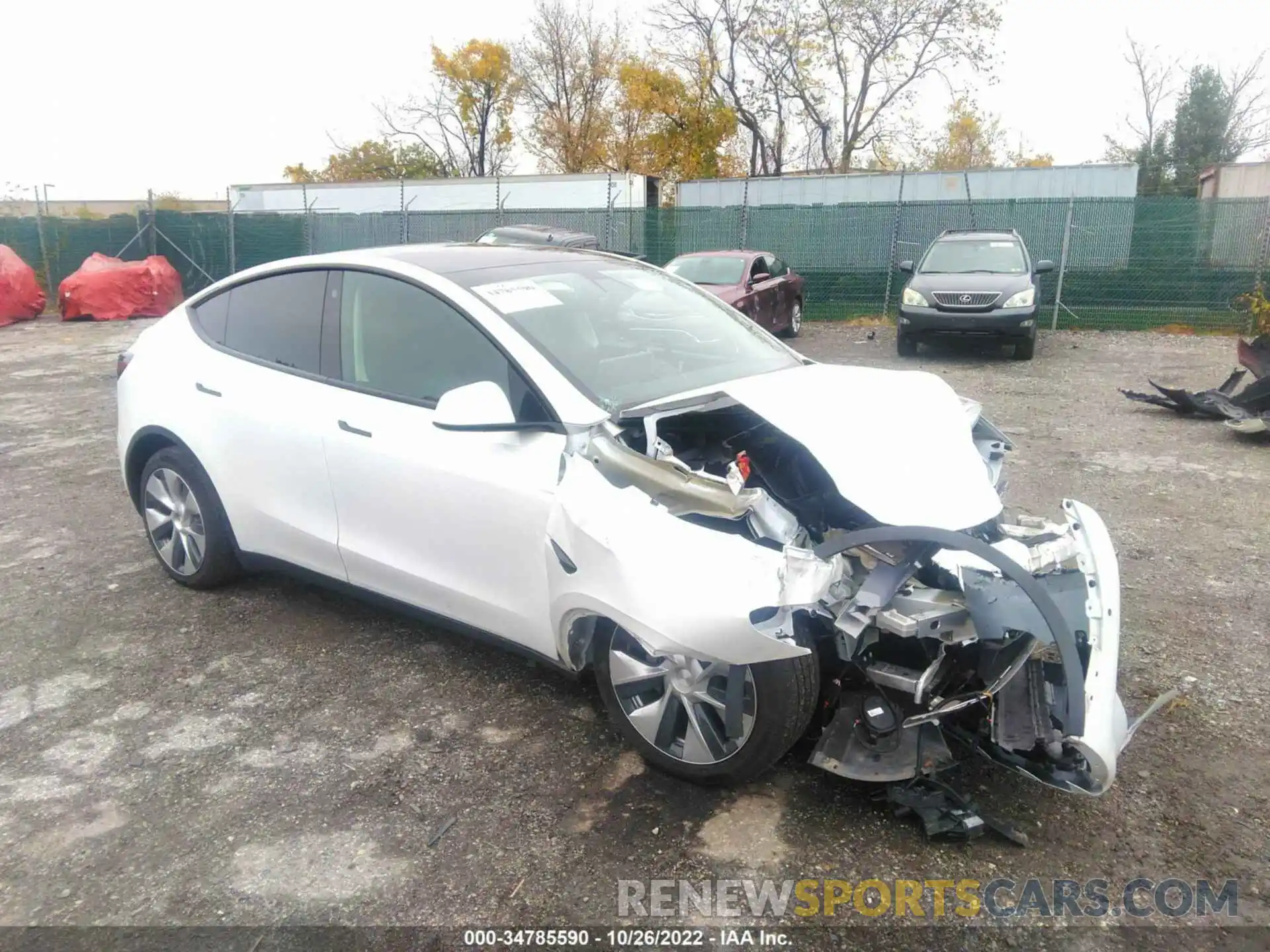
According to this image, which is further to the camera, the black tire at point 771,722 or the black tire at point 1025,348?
the black tire at point 1025,348

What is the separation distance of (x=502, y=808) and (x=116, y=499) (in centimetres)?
456

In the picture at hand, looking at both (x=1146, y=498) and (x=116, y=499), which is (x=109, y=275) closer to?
(x=116, y=499)

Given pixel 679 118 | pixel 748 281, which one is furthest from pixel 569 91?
pixel 748 281

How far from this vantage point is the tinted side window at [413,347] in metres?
3.26

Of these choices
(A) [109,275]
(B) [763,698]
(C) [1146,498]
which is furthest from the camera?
(A) [109,275]

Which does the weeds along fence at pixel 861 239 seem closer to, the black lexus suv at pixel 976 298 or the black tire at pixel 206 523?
the black lexus suv at pixel 976 298

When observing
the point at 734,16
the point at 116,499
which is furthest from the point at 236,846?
the point at 734,16

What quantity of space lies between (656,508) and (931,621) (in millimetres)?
821

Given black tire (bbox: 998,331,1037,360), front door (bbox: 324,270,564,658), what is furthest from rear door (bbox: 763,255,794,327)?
front door (bbox: 324,270,564,658)

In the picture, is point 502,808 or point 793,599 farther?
point 502,808

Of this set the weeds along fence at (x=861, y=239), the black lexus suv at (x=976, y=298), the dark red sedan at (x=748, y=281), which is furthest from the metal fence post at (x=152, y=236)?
the black lexus suv at (x=976, y=298)

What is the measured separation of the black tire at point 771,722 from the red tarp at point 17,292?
763 inches

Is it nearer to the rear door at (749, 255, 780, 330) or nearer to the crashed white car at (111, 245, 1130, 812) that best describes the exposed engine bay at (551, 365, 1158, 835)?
the crashed white car at (111, 245, 1130, 812)

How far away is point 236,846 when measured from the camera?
2643 millimetres
